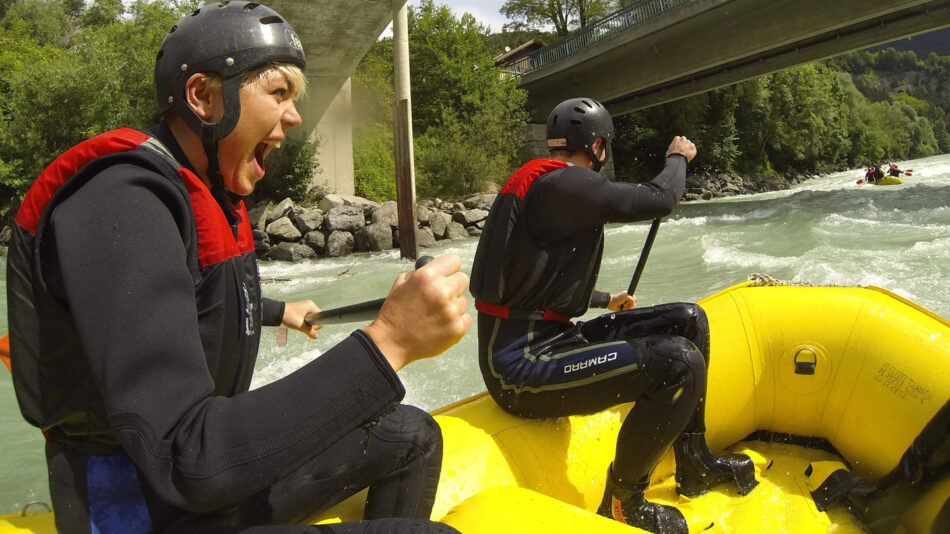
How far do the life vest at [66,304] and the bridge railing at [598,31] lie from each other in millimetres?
18218

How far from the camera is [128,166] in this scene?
0.97m

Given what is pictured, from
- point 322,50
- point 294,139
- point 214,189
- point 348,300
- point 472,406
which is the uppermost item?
point 322,50

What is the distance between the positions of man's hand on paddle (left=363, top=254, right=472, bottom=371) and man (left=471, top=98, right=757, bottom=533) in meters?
1.24

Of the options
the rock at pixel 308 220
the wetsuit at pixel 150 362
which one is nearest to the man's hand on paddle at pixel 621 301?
the wetsuit at pixel 150 362

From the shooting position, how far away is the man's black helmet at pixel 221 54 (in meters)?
1.13

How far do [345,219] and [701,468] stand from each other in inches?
516

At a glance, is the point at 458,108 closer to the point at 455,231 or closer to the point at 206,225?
the point at 455,231

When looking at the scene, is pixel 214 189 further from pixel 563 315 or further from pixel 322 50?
pixel 322 50

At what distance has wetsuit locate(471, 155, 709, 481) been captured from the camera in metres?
2.12

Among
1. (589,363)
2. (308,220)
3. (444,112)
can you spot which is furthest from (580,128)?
(444,112)

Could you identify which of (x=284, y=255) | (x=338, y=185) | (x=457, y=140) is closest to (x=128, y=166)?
(x=284, y=255)

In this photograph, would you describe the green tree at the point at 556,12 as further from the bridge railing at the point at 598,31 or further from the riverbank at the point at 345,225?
the riverbank at the point at 345,225

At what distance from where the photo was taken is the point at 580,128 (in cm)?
251

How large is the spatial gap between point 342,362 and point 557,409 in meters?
1.39
